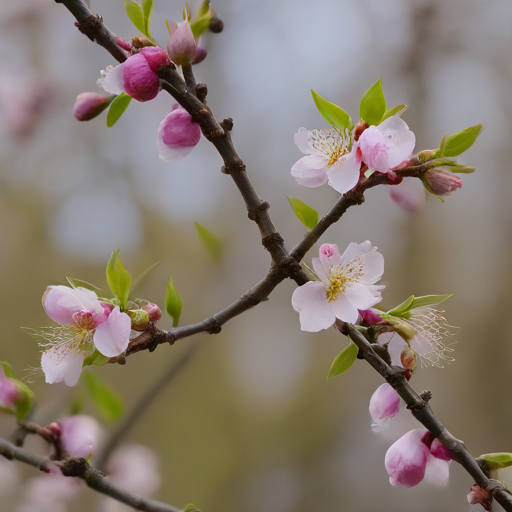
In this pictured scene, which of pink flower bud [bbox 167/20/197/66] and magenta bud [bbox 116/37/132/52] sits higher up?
magenta bud [bbox 116/37/132/52]

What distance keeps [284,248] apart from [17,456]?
28cm

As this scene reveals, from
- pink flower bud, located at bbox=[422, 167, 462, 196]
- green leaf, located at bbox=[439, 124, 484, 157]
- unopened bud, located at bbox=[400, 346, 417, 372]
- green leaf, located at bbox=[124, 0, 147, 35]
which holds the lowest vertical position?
unopened bud, located at bbox=[400, 346, 417, 372]

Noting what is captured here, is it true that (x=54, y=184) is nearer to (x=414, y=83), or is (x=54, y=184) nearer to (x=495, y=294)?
(x=414, y=83)

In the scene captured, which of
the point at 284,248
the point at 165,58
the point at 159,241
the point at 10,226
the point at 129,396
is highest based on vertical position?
the point at 10,226

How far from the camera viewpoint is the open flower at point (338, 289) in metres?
0.26

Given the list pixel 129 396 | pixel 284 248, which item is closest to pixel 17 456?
pixel 284 248

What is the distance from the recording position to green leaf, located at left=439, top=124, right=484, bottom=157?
0.83ft

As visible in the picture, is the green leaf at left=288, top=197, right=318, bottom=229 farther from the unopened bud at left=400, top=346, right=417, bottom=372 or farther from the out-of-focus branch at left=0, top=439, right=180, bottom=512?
the out-of-focus branch at left=0, top=439, right=180, bottom=512

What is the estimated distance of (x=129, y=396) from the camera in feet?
2.76

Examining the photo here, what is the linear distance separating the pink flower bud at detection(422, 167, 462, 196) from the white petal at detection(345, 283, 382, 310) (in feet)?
0.23

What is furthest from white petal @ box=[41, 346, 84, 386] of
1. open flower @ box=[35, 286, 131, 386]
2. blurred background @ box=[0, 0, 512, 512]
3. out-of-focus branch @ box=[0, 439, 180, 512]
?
blurred background @ box=[0, 0, 512, 512]

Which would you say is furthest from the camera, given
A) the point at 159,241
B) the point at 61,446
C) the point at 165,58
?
the point at 159,241

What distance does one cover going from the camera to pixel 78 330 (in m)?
0.26

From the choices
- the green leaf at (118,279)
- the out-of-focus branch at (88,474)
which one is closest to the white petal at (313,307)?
the green leaf at (118,279)
